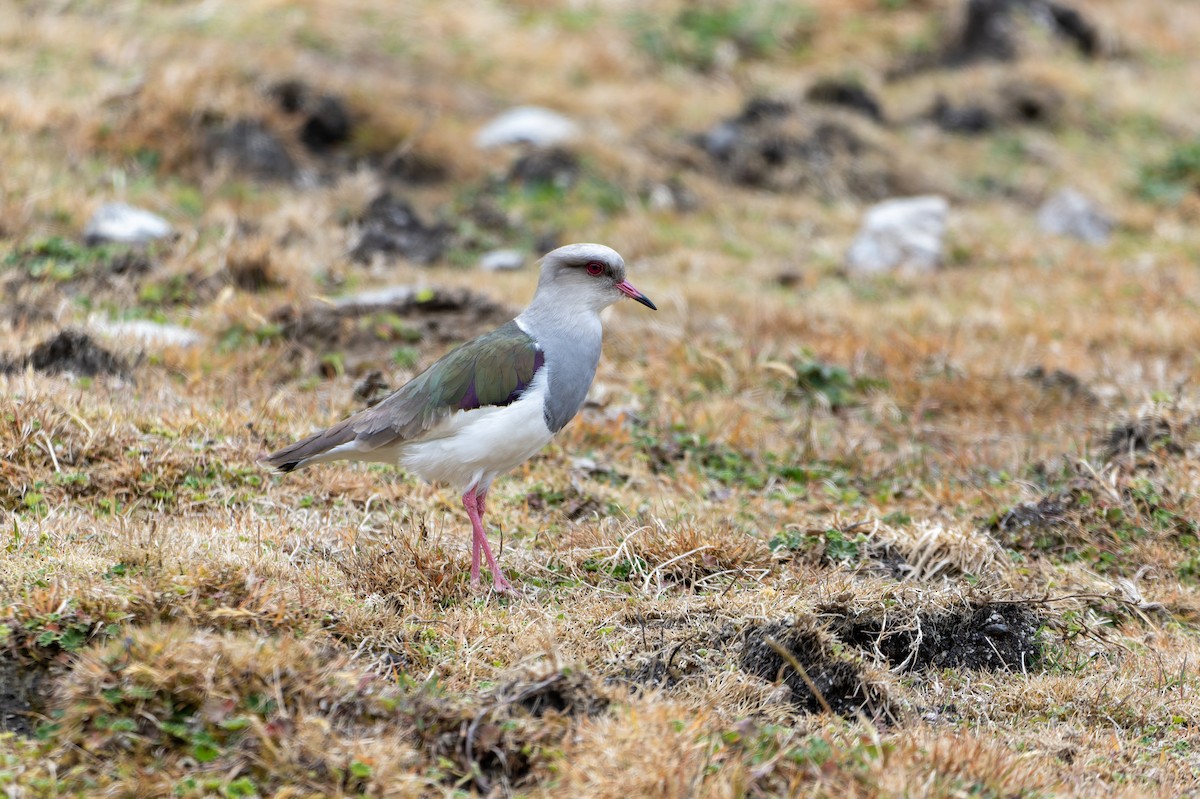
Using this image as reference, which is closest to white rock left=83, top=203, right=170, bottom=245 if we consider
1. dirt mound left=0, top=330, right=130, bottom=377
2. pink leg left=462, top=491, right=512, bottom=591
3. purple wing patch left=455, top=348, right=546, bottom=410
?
dirt mound left=0, top=330, right=130, bottom=377

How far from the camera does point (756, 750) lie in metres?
3.79

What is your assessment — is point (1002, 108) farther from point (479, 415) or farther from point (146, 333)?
point (479, 415)

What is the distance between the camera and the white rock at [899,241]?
10828 mm

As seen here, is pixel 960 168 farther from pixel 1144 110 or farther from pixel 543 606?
pixel 543 606

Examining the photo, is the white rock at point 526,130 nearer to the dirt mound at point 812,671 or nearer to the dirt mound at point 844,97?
the dirt mound at point 844,97

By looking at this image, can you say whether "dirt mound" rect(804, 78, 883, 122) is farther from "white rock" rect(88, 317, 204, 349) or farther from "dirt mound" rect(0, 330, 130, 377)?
"dirt mound" rect(0, 330, 130, 377)

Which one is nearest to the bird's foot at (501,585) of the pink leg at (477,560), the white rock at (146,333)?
the pink leg at (477,560)

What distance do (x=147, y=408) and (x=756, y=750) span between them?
3.80 metres

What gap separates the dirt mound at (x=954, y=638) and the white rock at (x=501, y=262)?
574 cm

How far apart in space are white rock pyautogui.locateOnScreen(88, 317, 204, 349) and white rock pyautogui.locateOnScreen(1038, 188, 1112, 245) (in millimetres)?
8113

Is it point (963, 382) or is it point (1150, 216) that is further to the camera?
point (1150, 216)

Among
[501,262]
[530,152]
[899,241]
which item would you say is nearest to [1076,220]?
[899,241]

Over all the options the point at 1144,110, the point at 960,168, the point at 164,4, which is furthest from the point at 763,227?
the point at 164,4

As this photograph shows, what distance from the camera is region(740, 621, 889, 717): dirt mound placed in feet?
14.5
